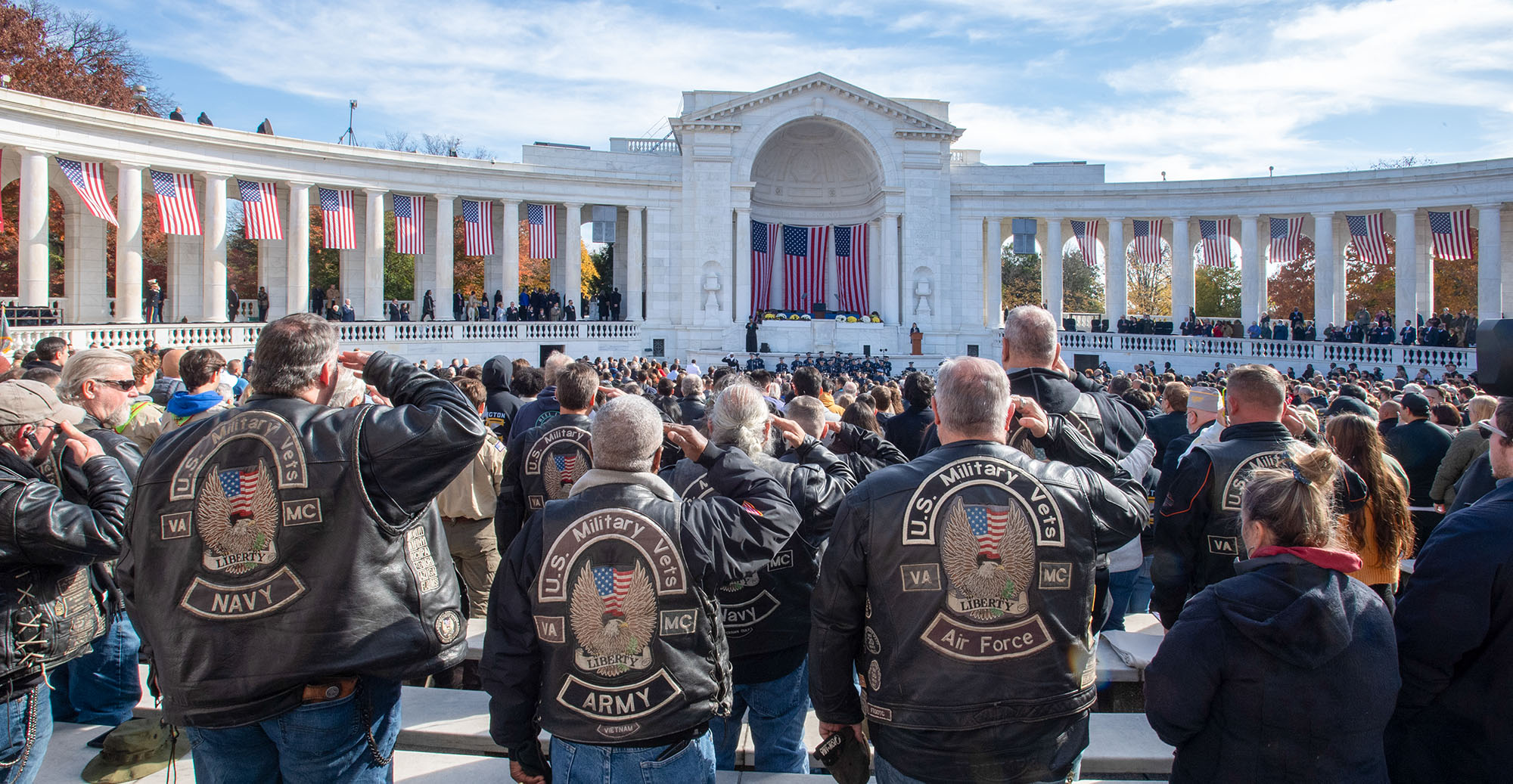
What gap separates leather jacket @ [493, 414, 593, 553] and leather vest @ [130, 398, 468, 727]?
2.51 metres

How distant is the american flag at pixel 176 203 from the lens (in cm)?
3262

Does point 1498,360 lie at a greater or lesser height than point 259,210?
lesser

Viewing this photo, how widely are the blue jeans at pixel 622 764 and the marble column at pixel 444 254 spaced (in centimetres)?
3806

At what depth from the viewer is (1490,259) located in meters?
38.1

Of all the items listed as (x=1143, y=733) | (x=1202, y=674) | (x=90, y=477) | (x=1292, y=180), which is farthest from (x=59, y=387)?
(x=1292, y=180)

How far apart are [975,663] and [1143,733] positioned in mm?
2683

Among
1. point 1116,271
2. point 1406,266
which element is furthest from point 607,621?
point 1406,266

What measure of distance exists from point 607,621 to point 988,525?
1653 millimetres

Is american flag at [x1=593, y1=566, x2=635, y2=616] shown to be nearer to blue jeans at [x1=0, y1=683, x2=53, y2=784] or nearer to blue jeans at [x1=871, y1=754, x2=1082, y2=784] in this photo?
blue jeans at [x1=871, y1=754, x2=1082, y2=784]

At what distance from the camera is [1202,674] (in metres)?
3.51

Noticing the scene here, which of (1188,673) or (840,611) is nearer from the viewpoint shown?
(1188,673)

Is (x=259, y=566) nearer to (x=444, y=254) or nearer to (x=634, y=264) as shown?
(x=444, y=254)

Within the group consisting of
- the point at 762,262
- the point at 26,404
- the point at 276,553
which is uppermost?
the point at 762,262

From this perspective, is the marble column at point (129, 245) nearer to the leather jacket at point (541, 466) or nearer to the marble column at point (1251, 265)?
the leather jacket at point (541, 466)
